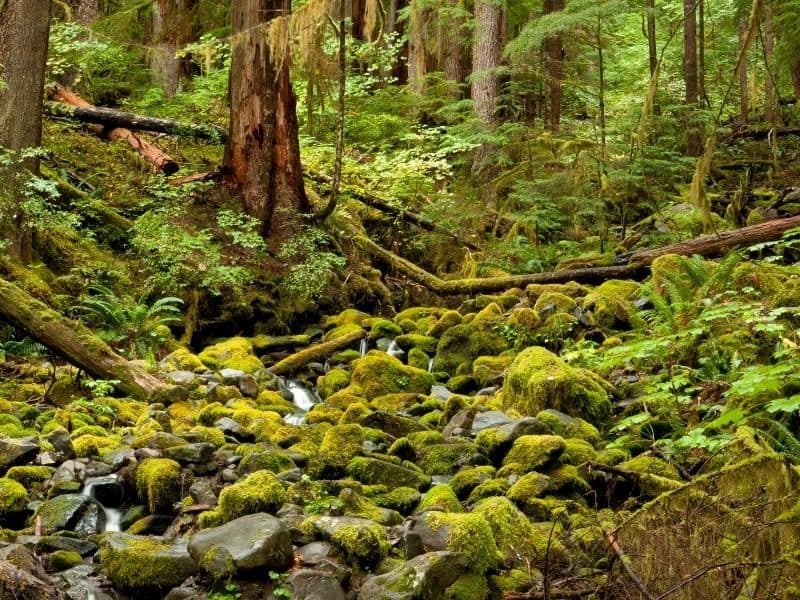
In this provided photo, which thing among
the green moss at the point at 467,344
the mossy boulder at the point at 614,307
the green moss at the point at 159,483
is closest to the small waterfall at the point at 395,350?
the green moss at the point at 467,344

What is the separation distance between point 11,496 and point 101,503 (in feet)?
2.06

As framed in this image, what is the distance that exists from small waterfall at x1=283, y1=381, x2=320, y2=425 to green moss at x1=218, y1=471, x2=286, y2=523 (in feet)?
9.44

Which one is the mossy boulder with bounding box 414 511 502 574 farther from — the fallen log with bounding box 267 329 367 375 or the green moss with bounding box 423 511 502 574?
the fallen log with bounding box 267 329 367 375

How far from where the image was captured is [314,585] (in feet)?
13.3

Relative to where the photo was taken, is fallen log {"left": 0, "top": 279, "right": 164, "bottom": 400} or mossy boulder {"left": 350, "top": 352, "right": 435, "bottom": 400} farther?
mossy boulder {"left": 350, "top": 352, "right": 435, "bottom": 400}

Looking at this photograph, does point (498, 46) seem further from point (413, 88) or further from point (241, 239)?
point (241, 239)

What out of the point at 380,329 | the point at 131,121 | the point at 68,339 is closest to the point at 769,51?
the point at 380,329

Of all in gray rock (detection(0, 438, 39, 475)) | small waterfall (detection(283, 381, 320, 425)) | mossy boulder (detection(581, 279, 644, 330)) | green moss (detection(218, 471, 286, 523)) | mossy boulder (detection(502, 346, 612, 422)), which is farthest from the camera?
mossy boulder (detection(581, 279, 644, 330))

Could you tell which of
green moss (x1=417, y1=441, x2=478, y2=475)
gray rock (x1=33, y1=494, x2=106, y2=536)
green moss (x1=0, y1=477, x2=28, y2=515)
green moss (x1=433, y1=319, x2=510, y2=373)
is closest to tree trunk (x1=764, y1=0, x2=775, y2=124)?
green moss (x1=433, y1=319, x2=510, y2=373)

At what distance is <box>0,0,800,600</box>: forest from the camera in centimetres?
416

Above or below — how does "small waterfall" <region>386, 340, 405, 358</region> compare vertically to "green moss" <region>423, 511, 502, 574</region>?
below

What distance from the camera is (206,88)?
1611cm

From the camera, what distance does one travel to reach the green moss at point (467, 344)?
377 inches

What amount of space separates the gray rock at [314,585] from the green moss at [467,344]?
557 cm
